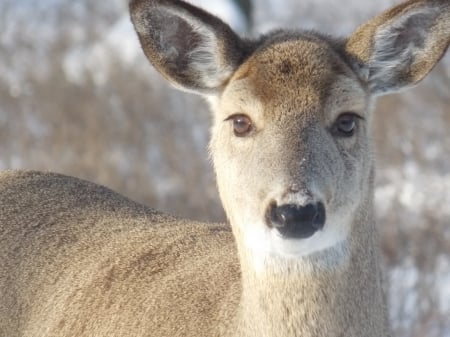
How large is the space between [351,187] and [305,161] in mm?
319

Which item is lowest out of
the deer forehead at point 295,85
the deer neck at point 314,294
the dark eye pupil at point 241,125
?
the deer neck at point 314,294

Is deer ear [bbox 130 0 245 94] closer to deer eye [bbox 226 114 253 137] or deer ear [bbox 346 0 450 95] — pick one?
deer eye [bbox 226 114 253 137]

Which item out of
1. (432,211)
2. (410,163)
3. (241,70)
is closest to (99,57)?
(410,163)

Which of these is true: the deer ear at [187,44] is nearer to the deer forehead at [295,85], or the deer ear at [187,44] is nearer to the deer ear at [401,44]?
the deer forehead at [295,85]

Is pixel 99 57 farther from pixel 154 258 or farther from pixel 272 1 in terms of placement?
pixel 154 258

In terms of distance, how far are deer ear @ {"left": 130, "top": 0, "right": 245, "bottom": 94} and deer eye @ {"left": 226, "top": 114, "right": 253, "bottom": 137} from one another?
32cm

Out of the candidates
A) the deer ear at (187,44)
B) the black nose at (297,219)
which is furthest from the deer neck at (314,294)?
the deer ear at (187,44)

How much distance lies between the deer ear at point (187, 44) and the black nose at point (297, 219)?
0.99 meters

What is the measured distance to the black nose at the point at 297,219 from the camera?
489cm

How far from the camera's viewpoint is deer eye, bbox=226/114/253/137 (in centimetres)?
543

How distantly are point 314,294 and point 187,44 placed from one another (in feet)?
4.33

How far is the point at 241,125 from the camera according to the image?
5.47m

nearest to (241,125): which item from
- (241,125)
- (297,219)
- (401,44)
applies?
(241,125)

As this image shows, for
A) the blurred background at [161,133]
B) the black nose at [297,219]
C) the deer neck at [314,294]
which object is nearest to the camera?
the black nose at [297,219]
